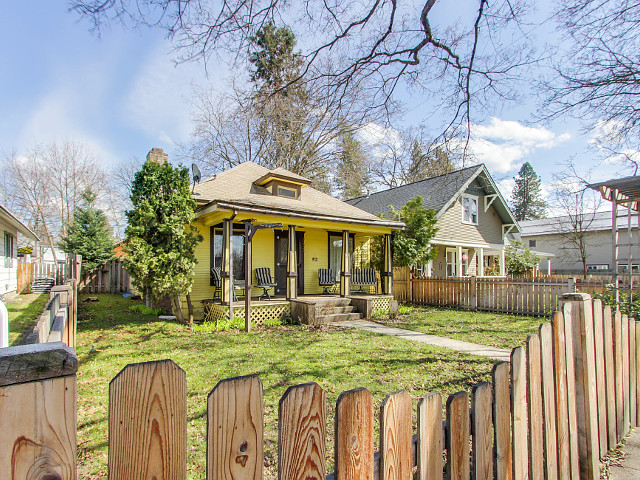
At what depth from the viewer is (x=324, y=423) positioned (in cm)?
115

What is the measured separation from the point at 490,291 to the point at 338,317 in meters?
6.06

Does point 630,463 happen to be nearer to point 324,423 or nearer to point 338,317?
point 324,423

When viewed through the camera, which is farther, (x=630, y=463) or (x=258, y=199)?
(x=258, y=199)

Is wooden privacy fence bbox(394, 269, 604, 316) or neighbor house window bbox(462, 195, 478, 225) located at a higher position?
neighbor house window bbox(462, 195, 478, 225)

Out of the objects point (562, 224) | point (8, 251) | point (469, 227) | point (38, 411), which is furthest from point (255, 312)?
point (562, 224)

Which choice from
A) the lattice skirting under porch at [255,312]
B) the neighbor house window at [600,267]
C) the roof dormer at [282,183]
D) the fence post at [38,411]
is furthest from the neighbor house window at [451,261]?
the fence post at [38,411]

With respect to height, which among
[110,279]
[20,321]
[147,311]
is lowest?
[147,311]

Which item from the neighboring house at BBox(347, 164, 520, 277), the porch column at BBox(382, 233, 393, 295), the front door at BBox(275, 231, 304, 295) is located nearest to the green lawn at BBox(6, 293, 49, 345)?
the front door at BBox(275, 231, 304, 295)

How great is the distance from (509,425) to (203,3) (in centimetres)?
504

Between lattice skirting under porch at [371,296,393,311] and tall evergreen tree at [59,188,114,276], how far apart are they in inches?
531

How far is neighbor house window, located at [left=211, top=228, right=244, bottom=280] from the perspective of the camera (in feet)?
37.5

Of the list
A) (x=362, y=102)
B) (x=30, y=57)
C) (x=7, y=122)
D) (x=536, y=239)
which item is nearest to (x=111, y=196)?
(x=7, y=122)

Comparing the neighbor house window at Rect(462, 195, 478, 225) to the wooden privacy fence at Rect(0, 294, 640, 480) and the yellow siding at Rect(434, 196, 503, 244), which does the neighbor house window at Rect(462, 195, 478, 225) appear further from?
the wooden privacy fence at Rect(0, 294, 640, 480)

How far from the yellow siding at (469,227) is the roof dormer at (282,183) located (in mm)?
7988
